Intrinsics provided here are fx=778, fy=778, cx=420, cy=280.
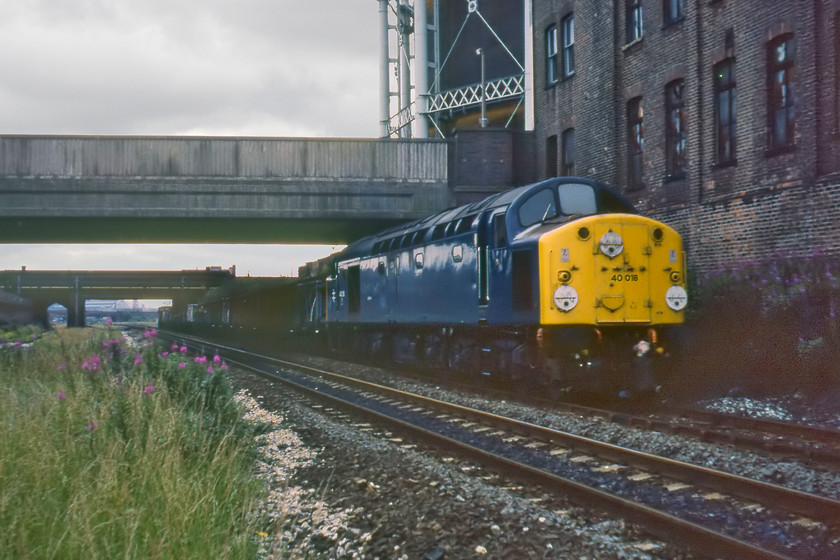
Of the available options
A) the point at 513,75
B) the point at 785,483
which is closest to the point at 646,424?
the point at 785,483

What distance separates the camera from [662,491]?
616 centimetres

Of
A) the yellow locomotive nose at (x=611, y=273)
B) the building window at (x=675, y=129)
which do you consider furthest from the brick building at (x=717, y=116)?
the yellow locomotive nose at (x=611, y=273)

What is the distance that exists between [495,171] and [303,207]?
5.93m

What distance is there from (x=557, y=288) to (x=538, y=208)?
5.72ft

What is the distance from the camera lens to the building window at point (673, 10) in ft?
54.5

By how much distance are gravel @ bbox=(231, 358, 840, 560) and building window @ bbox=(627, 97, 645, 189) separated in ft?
33.5

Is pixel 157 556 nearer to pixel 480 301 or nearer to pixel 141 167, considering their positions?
pixel 480 301

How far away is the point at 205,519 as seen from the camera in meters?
4.45

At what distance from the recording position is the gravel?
4.89 metres

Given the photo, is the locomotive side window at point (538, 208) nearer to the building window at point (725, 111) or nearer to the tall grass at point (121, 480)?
the tall grass at point (121, 480)

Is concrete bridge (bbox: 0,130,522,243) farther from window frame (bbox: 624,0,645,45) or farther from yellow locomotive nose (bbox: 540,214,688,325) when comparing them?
yellow locomotive nose (bbox: 540,214,688,325)

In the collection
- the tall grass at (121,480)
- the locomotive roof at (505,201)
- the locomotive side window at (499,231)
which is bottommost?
the tall grass at (121,480)

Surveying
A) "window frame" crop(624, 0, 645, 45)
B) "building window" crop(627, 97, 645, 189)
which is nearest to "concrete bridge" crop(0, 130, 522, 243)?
"building window" crop(627, 97, 645, 189)

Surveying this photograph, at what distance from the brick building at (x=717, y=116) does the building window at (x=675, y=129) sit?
22mm
